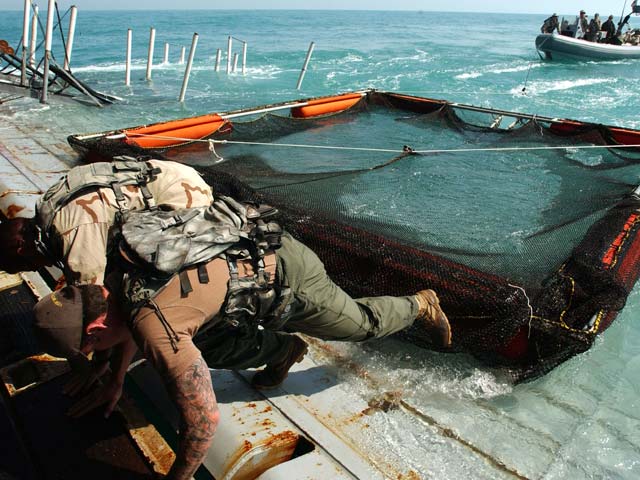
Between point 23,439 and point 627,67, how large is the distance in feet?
85.9

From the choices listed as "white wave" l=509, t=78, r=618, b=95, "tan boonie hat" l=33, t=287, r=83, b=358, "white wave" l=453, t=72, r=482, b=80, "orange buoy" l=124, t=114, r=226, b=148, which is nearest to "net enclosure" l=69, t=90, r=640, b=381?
"orange buoy" l=124, t=114, r=226, b=148

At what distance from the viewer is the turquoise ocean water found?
101 inches

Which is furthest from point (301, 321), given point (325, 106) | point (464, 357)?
point (325, 106)

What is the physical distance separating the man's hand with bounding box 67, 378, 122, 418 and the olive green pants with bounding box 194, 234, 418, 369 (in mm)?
463

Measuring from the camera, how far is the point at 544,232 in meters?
4.16

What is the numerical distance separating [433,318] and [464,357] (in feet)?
1.66

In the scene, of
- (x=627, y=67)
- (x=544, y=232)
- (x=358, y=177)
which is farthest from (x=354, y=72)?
(x=544, y=232)

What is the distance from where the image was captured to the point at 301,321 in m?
2.48

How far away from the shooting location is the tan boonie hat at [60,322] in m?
1.79

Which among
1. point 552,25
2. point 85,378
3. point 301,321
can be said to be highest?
point 552,25

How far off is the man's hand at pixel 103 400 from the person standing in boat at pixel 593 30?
92.3ft

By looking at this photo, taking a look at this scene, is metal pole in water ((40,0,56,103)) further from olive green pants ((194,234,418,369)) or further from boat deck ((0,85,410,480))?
olive green pants ((194,234,418,369))

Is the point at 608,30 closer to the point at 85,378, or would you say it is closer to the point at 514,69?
the point at 514,69

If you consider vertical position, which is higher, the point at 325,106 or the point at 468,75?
the point at 468,75
